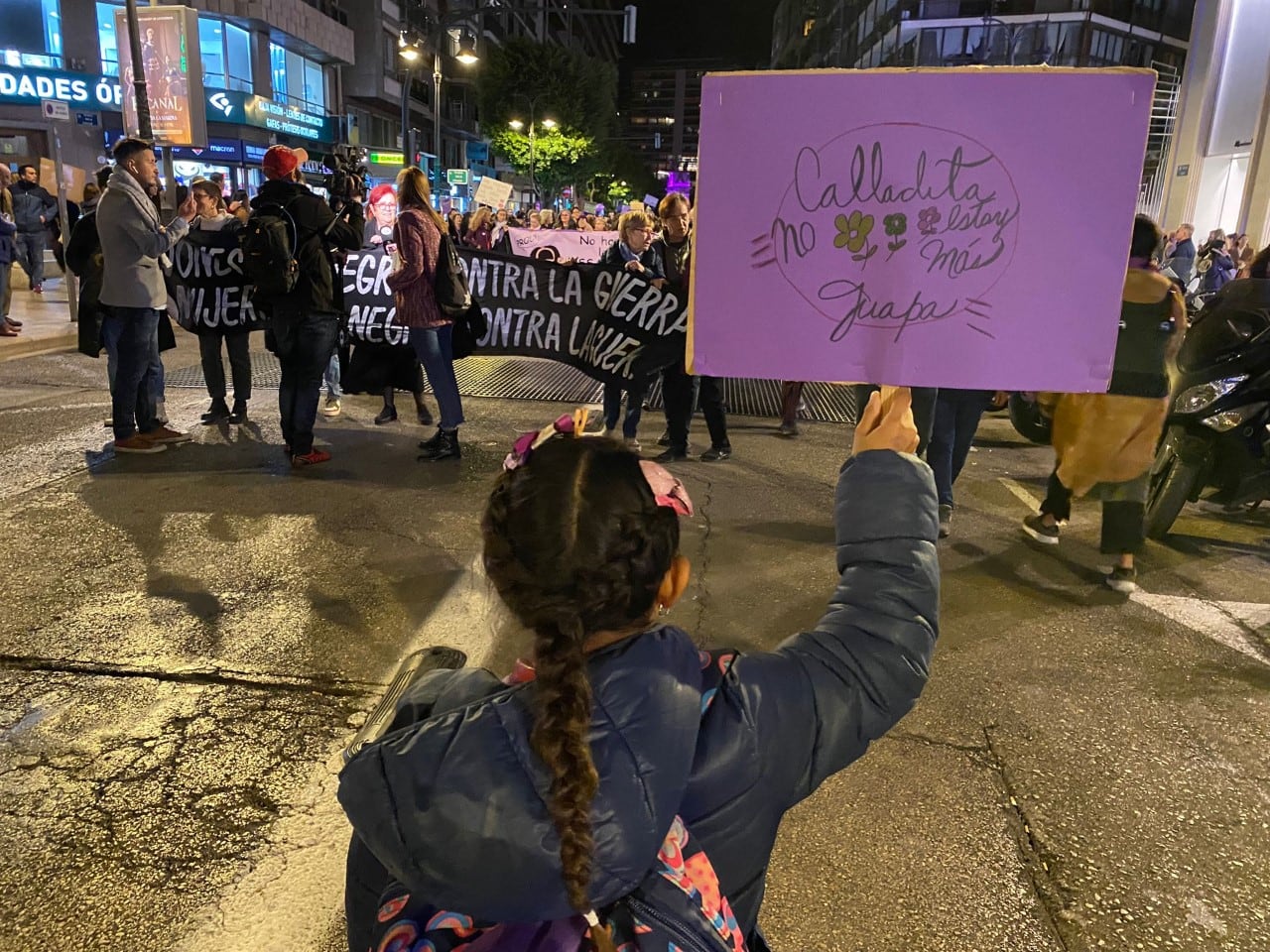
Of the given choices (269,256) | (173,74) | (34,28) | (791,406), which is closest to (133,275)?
(269,256)

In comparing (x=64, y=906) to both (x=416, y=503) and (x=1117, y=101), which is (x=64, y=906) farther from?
(x=416, y=503)

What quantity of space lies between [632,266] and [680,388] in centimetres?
98

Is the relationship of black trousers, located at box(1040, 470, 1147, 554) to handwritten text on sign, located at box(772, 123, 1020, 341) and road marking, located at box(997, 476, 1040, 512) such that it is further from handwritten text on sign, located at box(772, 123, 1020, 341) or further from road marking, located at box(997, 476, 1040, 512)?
handwritten text on sign, located at box(772, 123, 1020, 341)

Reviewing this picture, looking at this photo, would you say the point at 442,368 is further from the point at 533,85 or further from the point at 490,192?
the point at 533,85

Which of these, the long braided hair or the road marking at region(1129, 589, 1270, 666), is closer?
the long braided hair

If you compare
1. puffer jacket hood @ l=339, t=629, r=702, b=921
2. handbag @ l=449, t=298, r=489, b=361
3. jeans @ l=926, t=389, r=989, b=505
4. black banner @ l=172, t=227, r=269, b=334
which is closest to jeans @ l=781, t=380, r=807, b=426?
jeans @ l=926, t=389, r=989, b=505

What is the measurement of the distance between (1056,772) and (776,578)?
185 centimetres

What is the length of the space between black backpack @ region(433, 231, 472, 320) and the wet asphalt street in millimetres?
1201

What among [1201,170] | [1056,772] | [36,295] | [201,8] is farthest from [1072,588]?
[201,8]

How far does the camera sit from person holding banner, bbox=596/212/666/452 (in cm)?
690

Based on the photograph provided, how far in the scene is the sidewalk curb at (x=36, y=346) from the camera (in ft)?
34.3

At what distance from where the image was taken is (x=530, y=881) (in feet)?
3.16

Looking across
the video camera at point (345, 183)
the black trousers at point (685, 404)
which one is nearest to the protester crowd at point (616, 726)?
the black trousers at point (685, 404)

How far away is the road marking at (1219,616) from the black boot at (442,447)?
4443mm
